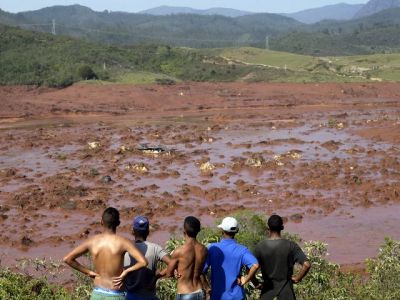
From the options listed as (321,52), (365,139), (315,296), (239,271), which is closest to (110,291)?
(239,271)

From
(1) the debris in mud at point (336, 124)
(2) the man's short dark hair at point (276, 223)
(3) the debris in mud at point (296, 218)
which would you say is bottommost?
(1) the debris in mud at point (336, 124)

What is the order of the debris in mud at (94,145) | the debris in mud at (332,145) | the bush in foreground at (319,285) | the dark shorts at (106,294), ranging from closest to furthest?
the dark shorts at (106,294), the bush in foreground at (319,285), the debris in mud at (332,145), the debris in mud at (94,145)

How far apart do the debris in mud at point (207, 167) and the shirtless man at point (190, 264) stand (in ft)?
51.2

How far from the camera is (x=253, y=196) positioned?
1778 cm

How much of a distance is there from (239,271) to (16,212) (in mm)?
12075

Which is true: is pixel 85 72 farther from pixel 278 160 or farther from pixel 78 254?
pixel 78 254

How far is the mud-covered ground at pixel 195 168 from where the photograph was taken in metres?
15.0

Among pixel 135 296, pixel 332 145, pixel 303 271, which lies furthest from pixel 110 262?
pixel 332 145

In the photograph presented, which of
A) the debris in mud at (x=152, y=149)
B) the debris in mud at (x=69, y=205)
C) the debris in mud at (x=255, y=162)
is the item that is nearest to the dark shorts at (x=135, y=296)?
the debris in mud at (x=69, y=205)

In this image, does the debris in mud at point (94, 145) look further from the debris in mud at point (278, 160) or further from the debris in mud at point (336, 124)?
the debris in mud at point (336, 124)

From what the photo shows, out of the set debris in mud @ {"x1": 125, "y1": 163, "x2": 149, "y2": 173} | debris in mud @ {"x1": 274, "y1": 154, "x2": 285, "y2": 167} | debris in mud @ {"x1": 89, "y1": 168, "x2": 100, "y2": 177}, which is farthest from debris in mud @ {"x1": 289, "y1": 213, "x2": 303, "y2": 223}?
debris in mud @ {"x1": 89, "y1": 168, "x2": 100, "y2": 177}

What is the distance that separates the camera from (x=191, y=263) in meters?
5.64

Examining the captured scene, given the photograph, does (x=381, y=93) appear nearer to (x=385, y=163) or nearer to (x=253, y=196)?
(x=385, y=163)

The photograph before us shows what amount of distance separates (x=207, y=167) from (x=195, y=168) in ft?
1.67
